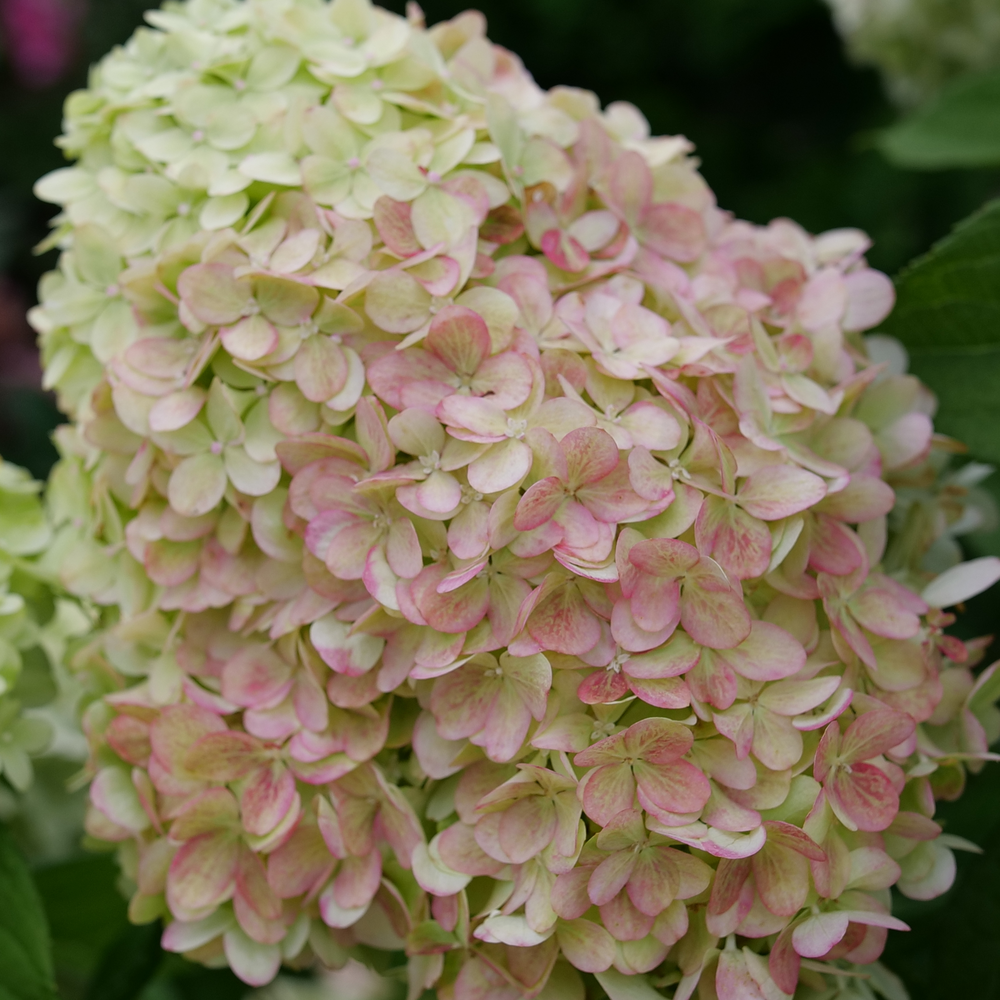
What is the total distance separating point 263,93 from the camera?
0.51 metres

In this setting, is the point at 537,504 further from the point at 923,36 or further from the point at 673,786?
the point at 923,36

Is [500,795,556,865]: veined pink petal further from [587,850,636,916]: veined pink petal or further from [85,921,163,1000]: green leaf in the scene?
[85,921,163,1000]: green leaf

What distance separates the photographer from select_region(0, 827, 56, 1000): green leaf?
1.57 ft

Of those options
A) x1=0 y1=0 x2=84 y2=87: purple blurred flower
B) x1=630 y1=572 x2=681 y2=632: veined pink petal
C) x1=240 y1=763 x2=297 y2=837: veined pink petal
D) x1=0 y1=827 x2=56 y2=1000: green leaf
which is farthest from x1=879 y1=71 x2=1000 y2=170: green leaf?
x1=0 y1=0 x2=84 y2=87: purple blurred flower

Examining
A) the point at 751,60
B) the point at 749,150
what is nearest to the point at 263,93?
the point at 749,150

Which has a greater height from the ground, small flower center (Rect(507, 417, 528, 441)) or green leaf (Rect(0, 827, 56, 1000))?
small flower center (Rect(507, 417, 528, 441))

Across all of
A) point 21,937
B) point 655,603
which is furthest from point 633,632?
point 21,937

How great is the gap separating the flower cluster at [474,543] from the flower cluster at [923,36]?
66cm

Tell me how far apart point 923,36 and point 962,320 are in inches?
27.3

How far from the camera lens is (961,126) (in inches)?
30.1

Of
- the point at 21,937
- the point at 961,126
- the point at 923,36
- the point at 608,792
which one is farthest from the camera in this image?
the point at 923,36

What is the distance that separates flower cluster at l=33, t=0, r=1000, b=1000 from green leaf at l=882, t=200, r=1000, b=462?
3 centimetres

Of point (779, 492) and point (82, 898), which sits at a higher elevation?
point (779, 492)

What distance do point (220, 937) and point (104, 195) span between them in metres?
0.34
